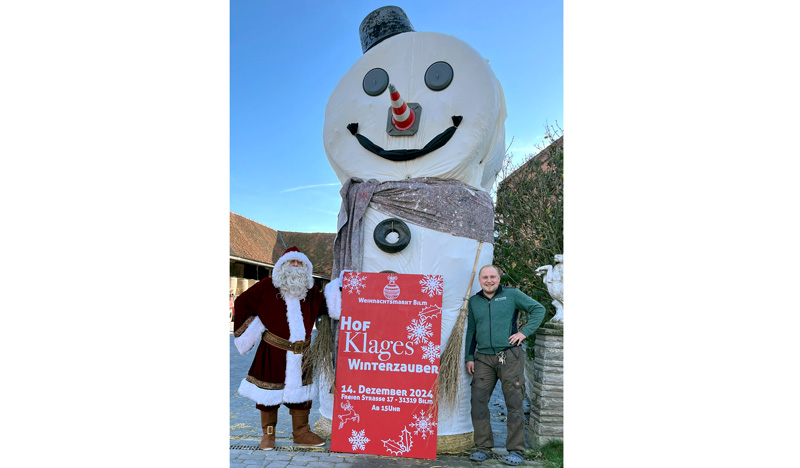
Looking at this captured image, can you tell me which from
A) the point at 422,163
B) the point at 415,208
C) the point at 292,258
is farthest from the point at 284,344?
the point at 422,163

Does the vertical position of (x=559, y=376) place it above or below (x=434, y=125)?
below

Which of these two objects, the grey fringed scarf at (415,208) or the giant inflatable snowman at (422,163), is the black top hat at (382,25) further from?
the grey fringed scarf at (415,208)

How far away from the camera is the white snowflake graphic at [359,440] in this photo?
2850 mm

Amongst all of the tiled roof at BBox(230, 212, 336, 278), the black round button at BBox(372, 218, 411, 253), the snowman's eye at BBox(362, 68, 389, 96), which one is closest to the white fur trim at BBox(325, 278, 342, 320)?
the black round button at BBox(372, 218, 411, 253)

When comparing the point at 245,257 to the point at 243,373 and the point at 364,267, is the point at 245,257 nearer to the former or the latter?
the point at 243,373

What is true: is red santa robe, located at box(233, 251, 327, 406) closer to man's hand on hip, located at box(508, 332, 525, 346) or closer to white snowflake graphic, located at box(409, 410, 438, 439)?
white snowflake graphic, located at box(409, 410, 438, 439)

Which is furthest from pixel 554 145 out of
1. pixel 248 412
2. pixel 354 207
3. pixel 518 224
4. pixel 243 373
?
pixel 243 373

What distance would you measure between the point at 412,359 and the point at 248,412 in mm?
2142

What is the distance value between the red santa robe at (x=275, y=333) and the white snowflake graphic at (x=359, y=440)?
1.32ft

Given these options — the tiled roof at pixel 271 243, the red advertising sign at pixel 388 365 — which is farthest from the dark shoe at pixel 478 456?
the tiled roof at pixel 271 243

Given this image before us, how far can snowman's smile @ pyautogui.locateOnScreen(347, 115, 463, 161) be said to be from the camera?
3.39 metres

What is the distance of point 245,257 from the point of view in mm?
12375

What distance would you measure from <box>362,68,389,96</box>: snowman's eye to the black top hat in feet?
1.64
